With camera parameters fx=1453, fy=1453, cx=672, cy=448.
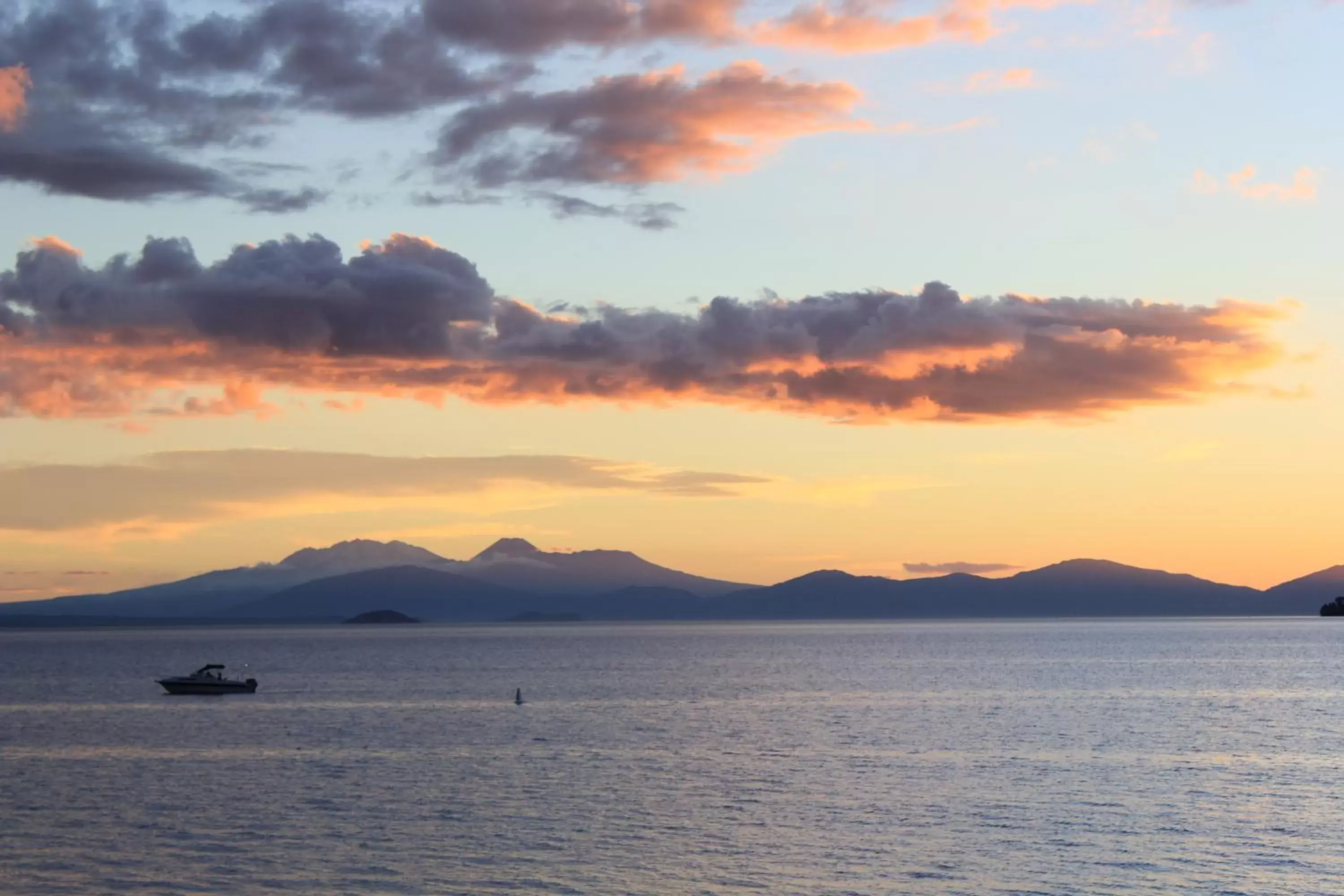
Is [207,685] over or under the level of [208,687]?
over

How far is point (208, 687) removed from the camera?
15725 cm

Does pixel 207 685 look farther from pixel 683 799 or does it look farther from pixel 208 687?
pixel 683 799

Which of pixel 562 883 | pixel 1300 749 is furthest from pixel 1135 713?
pixel 562 883

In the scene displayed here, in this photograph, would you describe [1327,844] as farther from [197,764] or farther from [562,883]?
[197,764]

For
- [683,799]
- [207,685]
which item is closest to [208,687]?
[207,685]

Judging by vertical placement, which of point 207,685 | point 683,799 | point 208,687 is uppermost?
point 207,685

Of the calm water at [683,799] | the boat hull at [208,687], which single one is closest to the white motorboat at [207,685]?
the boat hull at [208,687]

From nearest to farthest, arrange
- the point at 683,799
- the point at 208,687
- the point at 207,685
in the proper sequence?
the point at 683,799 < the point at 207,685 < the point at 208,687

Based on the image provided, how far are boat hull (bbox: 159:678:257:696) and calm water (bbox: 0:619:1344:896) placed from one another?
67.9 ft

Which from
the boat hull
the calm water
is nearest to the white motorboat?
the boat hull

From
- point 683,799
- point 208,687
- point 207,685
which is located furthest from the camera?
point 208,687

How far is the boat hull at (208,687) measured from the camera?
15712 centimetres

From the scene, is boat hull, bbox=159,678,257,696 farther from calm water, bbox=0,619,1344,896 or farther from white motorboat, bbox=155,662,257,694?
calm water, bbox=0,619,1344,896

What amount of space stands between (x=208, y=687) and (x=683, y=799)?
98.8 metres
